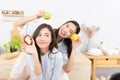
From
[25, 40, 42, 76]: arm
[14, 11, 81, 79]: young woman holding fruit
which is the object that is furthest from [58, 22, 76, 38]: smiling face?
[25, 40, 42, 76]: arm

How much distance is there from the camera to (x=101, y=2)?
8.06 ft

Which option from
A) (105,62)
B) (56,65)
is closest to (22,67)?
(56,65)

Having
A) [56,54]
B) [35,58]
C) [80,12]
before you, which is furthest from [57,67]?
[80,12]

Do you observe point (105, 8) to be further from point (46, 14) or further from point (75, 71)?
point (46, 14)

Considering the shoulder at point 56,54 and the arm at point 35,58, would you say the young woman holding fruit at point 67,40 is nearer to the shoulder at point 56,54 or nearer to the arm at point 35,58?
the shoulder at point 56,54

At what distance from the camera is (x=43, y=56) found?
157 centimetres

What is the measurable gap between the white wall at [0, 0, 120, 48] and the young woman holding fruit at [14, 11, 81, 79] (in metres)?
0.71

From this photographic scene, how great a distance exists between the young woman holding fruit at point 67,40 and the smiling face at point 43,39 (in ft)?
0.49

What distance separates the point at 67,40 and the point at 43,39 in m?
0.29

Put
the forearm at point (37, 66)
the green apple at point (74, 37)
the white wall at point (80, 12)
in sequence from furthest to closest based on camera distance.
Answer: the white wall at point (80, 12)
the green apple at point (74, 37)
the forearm at point (37, 66)

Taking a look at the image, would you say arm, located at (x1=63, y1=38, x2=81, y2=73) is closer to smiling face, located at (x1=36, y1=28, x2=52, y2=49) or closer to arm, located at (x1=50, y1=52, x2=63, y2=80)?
arm, located at (x1=50, y1=52, x2=63, y2=80)

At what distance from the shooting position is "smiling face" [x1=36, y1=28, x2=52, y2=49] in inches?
60.0

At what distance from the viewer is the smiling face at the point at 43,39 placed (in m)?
1.52

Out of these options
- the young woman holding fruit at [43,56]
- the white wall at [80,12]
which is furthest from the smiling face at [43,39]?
the white wall at [80,12]
